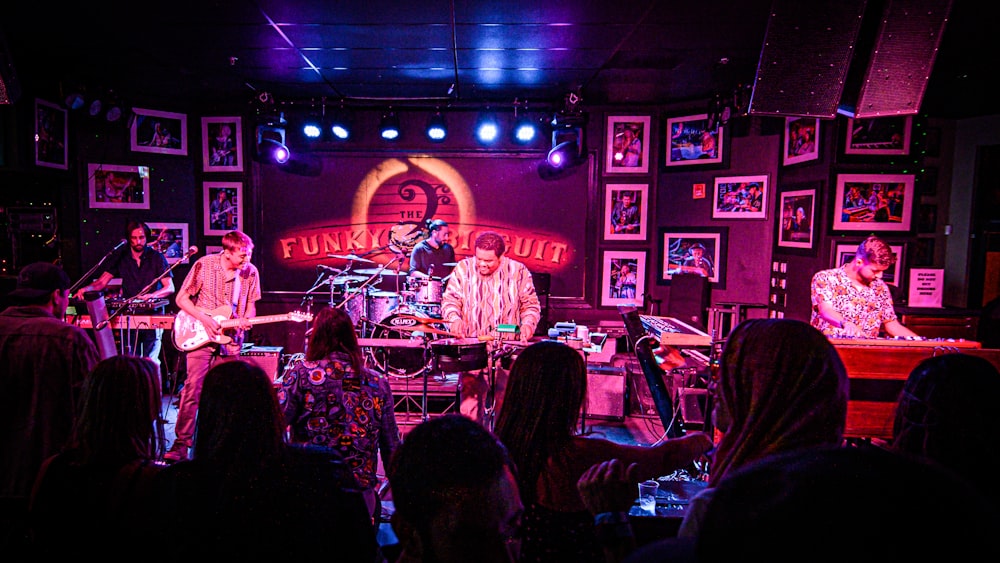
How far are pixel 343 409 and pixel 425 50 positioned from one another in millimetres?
4437

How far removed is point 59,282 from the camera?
9.67ft

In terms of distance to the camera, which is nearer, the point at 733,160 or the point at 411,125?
the point at 733,160

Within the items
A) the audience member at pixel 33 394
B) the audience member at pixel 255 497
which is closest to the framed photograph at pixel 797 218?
the audience member at pixel 255 497

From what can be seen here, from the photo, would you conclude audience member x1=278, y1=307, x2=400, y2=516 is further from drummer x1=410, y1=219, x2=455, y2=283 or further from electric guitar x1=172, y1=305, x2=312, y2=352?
drummer x1=410, y1=219, x2=455, y2=283

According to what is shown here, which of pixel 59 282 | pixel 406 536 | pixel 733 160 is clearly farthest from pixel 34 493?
pixel 733 160

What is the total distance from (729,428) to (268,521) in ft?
4.81

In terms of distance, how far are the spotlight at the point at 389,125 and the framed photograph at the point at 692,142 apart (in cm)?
385

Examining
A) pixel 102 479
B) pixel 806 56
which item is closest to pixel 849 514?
pixel 102 479

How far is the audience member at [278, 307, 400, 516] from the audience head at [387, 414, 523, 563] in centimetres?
128

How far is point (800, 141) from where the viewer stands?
6.41 meters

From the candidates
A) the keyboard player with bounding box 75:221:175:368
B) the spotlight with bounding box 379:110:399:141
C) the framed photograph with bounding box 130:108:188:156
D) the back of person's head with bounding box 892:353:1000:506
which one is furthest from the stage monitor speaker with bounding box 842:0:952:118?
the framed photograph with bounding box 130:108:188:156

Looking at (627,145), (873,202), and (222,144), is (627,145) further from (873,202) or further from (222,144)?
(222,144)

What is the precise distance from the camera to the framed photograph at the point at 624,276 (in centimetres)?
807

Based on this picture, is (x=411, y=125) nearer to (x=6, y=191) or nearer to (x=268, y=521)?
(x=6, y=191)
